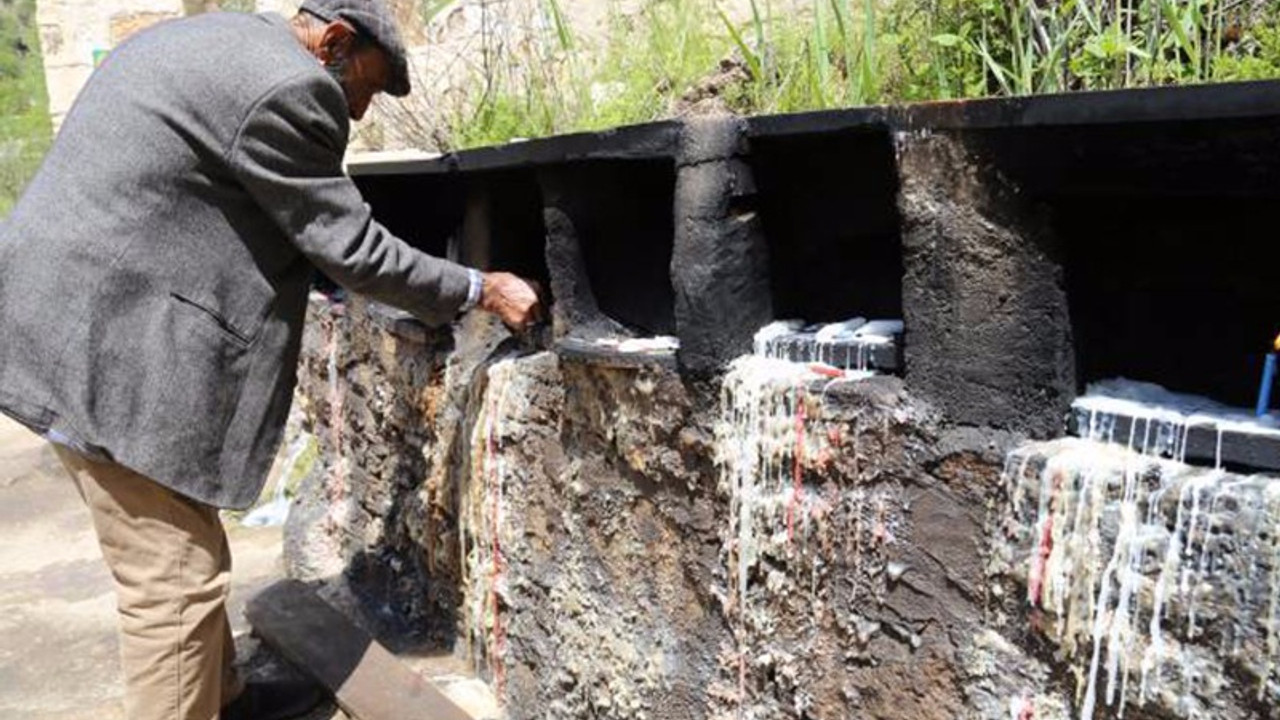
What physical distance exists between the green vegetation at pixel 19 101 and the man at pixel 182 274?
16.4m

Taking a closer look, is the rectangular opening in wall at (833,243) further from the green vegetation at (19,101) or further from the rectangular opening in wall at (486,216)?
A: the green vegetation at (19,101)

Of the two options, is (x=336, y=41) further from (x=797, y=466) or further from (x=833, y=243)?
(x=797, y=466)

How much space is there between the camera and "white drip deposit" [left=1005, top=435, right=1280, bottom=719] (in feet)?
4.40

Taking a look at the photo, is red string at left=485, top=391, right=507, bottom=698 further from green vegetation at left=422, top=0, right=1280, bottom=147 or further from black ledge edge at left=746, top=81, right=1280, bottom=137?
black ledge edge at left=746, top=81, right=1280, bottom=137

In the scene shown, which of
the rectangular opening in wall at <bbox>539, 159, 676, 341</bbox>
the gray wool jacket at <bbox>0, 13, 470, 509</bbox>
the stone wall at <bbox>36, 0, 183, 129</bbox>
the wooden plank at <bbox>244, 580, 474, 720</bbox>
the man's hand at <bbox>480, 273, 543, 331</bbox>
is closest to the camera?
the gray wool jacket at <bbox>0, 13, 470, 509</bbox>

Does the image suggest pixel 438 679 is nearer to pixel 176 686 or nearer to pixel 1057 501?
pixel 176 686

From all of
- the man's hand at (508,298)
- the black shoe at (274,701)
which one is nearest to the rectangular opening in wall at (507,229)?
the man's hand at (508,298)

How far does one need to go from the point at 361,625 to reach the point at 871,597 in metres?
2.56

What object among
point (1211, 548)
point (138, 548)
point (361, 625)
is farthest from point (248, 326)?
point (1211, 548)

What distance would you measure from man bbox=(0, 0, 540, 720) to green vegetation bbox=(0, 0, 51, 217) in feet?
53.7

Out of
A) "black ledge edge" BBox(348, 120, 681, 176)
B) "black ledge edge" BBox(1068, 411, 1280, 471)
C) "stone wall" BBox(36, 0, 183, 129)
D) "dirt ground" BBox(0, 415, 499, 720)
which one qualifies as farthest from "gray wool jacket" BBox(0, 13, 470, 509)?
"stone wall" BBox(36, 0, 183, 129)

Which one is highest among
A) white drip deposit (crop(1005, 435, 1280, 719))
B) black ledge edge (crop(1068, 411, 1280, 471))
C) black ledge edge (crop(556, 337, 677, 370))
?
black ledge edge (crop(556, 337, 677, 370))

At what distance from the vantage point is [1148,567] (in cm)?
146

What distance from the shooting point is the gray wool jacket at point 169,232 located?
2322 mm
